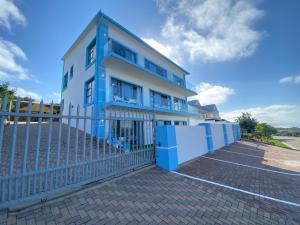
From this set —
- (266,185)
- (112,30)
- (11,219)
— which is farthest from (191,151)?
(112,30)

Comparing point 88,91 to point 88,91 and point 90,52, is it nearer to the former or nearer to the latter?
point 88,91

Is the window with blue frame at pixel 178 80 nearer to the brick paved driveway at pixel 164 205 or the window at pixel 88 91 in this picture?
the window at pixel 88 91

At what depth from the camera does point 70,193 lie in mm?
3395

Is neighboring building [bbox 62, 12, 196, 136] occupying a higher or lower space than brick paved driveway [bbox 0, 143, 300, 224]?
higher

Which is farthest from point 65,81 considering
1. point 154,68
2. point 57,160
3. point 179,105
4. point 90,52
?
point 57,160

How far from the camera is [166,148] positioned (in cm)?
579

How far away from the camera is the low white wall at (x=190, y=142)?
6636mm

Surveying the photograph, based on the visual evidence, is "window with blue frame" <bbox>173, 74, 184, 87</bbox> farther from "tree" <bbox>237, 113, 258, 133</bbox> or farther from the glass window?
"tree" <bbox>237, 113, 258, 133</bbox>

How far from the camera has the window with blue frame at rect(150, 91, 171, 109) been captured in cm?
1510

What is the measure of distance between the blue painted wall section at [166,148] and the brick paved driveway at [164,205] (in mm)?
922

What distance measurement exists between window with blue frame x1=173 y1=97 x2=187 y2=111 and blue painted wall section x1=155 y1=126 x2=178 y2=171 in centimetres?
1265

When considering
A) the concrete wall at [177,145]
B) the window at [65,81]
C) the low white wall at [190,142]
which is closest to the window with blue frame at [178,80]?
the low white wall at [190,142]

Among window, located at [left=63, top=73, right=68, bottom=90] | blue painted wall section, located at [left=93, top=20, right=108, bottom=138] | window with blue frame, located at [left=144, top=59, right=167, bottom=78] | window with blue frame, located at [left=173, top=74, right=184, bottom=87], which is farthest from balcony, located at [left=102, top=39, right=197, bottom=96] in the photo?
window, located at [left=63, top=73, right=68, bottom=90]

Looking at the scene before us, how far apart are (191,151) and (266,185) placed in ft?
Result: 10.9
